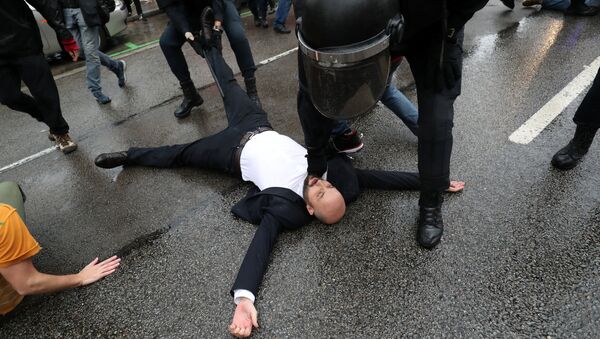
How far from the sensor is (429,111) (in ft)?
6.04

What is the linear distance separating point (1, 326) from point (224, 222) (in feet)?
4.10

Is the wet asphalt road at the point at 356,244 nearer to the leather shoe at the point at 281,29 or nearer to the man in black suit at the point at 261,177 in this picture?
the man in black suit at the point at 261,177

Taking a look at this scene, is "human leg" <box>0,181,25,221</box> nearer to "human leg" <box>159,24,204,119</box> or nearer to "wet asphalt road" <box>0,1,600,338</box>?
"wet asphalt road" <box>0,1,600,338</box>

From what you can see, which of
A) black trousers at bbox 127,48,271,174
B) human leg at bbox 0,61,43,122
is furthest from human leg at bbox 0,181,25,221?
human leg at bbox 0,61,43,122

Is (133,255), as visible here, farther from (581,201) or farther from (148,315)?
(581,201)

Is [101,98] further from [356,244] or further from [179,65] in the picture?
[356,244]

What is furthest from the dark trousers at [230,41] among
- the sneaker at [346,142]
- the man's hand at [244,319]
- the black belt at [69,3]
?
the man's hand at [244,319]

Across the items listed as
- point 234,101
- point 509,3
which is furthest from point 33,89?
point 509,3

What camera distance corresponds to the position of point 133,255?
2309 millimetres

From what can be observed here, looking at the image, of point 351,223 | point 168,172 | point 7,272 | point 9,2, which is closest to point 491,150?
point 351,223

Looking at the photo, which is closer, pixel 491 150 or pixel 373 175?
pixel 373 175

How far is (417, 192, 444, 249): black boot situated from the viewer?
6.85ft

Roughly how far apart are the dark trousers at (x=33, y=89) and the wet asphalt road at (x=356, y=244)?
379 mm

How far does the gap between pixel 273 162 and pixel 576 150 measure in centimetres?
199
